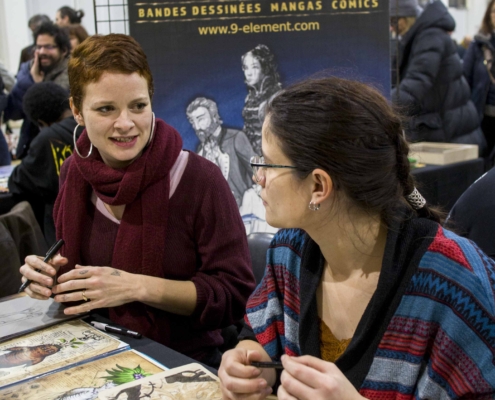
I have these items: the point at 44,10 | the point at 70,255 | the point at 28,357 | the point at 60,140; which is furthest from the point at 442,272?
the point at 44,10

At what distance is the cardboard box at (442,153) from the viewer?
3947mm

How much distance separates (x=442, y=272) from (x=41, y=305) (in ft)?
3.85

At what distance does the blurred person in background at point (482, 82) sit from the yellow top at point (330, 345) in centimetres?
401

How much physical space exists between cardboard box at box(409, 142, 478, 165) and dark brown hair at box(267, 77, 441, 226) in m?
2.59

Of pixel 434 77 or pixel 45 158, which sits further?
pixel 434 77

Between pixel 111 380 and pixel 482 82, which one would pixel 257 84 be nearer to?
pixel 111 380

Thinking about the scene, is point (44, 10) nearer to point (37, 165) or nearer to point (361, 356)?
point (37, 165)

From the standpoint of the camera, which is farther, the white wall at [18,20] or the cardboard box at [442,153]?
the white wall at [18,20]

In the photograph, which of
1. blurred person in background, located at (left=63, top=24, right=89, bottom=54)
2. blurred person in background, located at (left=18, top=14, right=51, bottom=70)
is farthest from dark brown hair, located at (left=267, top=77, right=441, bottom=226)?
blurred person in background, located at (left=18, top=14, right=51, bottom=70)

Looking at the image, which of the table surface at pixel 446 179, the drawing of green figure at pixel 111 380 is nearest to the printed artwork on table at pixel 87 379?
the drawing of green figure at pixel 111 380

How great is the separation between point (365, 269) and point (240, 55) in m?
1.76

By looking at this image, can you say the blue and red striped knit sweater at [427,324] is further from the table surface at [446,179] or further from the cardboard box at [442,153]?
the cardboard box at [442,153]

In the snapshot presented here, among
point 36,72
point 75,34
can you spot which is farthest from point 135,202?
point 75,34

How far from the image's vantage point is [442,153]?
3938mm
